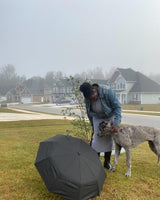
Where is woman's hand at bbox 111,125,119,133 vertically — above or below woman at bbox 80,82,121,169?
below

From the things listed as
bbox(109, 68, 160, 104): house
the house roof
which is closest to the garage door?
bbox(109, 68, 160, 104): house

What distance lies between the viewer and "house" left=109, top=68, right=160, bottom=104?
42.1m

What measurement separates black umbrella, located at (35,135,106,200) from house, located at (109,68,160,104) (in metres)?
40.3

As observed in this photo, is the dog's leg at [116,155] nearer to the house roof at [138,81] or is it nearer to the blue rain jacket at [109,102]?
the blue rain jacket at [109,102]

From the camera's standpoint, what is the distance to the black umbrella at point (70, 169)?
286 cm

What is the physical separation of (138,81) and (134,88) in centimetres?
224

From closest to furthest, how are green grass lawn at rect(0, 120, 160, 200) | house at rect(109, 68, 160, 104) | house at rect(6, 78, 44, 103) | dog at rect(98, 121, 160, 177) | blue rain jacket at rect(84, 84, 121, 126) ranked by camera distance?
1. green grass lawn at rect(0, 120, 160, 200)
2. blue rain jacket at rect(84, 84, 121, 126)
3. dog at rect(98, 121, 160, 177)
4. house at rect(109, 68, 160, 104)
5. house at rect(6, 78, 44, 103)

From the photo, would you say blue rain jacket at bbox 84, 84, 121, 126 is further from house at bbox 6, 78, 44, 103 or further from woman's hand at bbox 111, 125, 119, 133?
house at bbox 6, 78, 44, 103

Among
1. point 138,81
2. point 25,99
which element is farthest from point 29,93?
point 138,81

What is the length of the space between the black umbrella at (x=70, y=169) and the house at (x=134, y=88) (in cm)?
4026

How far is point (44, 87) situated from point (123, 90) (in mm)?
44711

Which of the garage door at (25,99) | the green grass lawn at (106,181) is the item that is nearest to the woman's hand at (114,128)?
the green grass lawn at (106,181)

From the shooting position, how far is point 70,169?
2.97 m

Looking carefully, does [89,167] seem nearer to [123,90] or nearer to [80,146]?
[80,146]
